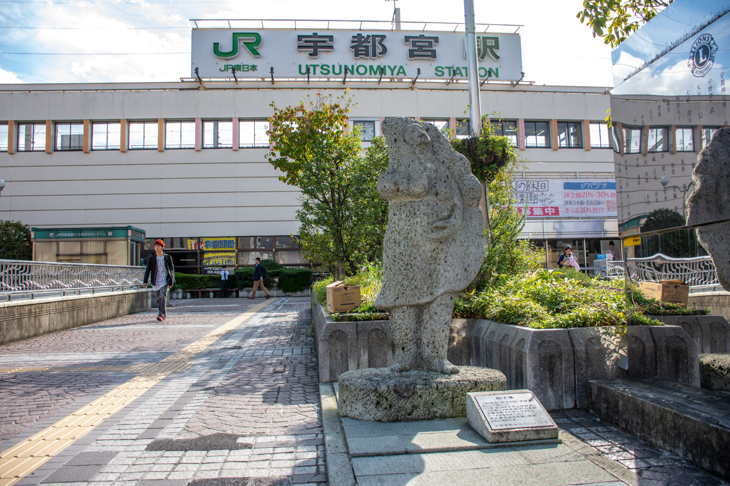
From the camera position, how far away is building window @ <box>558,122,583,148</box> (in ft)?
96.8

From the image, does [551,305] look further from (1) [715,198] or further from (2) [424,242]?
(1) [715,198]

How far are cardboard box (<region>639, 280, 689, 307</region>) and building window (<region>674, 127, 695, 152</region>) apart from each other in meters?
1.16

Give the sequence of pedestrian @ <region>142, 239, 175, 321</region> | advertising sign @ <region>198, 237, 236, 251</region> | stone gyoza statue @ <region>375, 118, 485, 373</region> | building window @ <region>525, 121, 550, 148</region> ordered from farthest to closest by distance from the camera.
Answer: building window @ <region>525, 121, 550, 148</region> → advertising sign @ <region>198, 237, 236, 251</region> → pedestrian @ <region>142, 239, 175, 321</region> → stone gyoza statue @ <region>375, 118, 485, 373</region>

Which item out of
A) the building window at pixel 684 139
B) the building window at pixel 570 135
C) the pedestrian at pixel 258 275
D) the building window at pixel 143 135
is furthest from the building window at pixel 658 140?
the building window at pixel 143 135

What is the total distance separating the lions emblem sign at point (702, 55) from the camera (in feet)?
9.46

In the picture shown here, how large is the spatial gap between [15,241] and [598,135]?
34.8 m

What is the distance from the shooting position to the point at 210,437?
3.70 meters

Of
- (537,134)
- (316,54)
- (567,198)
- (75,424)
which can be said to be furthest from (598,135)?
(75,424)

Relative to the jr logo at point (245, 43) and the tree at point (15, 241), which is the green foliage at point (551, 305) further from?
the tree at point (15, 241)

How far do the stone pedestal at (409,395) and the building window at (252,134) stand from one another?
25.8 m

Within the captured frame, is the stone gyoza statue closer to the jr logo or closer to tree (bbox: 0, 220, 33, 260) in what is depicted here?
the jr logo

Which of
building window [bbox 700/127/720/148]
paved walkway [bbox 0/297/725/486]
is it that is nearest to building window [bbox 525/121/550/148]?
paved walkway [bbox 0/297/725/486]

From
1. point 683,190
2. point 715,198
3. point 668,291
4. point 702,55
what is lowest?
point 668,291

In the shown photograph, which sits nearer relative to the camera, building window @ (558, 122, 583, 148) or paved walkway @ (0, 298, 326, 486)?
paved walkway @ (0, 298, 326, 486)
